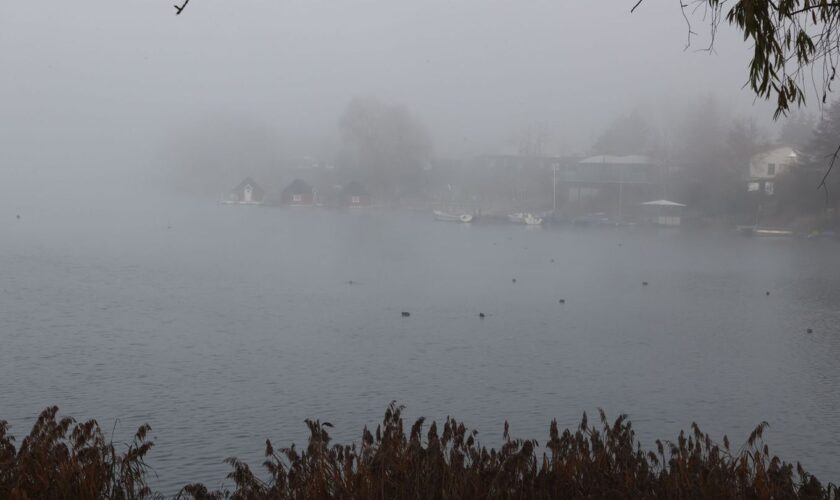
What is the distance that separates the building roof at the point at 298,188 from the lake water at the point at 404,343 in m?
70.0

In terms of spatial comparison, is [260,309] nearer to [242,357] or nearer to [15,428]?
[242,357]

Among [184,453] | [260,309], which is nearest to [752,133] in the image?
[260,309]

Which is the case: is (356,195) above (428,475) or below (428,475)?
above

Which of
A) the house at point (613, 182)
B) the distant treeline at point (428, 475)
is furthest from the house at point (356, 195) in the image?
the distant treeline at point (428, 475)

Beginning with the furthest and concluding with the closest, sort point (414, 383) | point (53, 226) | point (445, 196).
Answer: point (445, 196), point (53, 226), point (414, 383)

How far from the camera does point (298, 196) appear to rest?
129 meters

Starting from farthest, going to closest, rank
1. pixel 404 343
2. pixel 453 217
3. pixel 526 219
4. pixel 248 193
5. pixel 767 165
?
1. pixel 248 193
2. pixel 453 217
3. pixel 526 219
4. pixel 767 165
5. pixel 404 343

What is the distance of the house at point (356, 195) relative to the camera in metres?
122

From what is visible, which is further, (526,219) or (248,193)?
(248,193)

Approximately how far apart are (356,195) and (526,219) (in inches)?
1363

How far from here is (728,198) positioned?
84812mm

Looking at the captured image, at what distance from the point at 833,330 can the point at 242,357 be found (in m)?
19.0

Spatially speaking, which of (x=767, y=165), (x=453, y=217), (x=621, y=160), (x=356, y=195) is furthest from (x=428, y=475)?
(x=356, y=195)

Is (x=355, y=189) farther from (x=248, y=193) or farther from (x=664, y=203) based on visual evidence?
(x=664, y=203)
